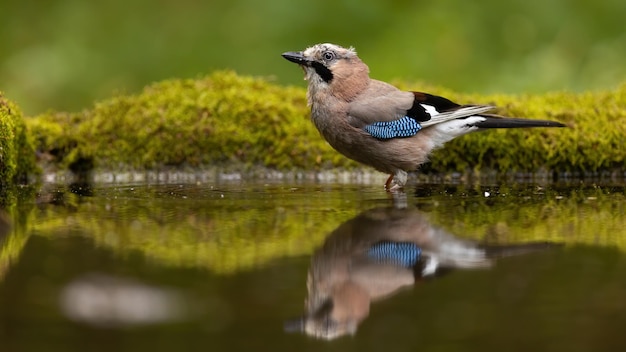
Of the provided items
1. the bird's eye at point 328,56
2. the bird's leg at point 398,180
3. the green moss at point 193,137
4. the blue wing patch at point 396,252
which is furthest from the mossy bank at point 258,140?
the blue wing patch at point 396,252

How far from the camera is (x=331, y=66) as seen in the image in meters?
6.84

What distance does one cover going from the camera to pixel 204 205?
17.6ft

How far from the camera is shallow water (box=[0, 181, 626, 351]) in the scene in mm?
2820

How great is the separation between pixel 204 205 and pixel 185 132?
73.6 inches

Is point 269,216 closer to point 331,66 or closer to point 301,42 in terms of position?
point 331,66

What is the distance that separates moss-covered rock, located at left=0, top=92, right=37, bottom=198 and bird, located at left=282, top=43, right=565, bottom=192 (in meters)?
2.01

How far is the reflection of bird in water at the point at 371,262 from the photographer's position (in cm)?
310

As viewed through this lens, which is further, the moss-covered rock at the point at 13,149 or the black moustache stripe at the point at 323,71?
the black moustache stripe at the point at 323,71

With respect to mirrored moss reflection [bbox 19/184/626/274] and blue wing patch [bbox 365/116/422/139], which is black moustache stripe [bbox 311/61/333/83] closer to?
blue wing patch [bbox 365/116/422/139]

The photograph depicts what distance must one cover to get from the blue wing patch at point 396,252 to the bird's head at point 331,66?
9.18 ft

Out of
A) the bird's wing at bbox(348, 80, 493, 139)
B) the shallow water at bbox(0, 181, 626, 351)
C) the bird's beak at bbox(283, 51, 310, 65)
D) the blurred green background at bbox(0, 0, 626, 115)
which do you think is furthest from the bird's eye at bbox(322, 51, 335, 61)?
the blurred green background at bbox(0, 0, 626, 115)

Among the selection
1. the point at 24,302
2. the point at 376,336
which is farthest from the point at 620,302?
the point at 24,302

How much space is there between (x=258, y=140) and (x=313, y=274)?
3681 mm

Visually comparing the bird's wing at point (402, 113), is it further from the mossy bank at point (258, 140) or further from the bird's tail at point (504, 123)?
the mossy bank at point (258, 140)
